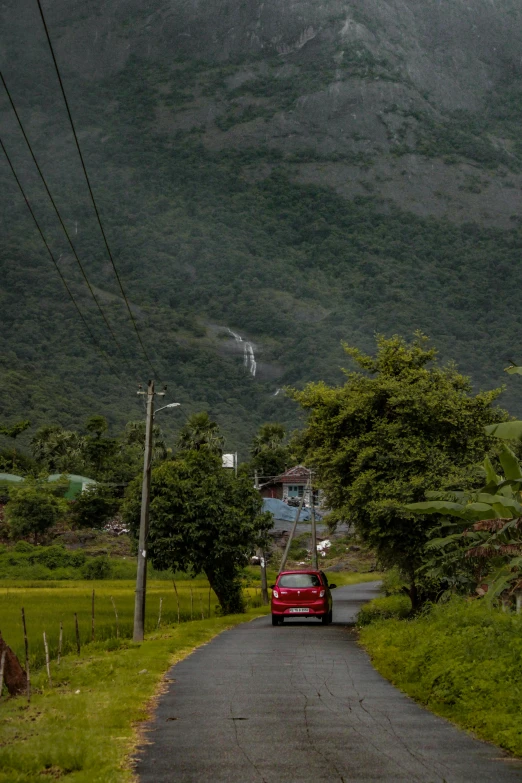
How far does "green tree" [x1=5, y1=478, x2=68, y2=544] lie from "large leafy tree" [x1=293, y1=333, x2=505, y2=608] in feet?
215

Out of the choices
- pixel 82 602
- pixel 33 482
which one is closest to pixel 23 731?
pixel 82 602

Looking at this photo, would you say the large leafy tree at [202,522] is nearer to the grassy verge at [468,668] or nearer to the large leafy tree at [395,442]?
the large leafy tree at [395,442]

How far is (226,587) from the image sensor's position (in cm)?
4481

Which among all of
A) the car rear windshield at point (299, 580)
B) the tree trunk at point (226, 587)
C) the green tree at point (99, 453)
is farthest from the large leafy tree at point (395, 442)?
the green tree at point (99, 453)

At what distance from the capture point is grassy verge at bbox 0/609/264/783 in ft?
33.0

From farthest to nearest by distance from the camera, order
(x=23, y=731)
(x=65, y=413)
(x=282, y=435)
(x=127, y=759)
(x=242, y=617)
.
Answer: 1. (x=65, y=413)
2. (x=282, y=435)
3. (x=242, y=617)
4. (x=23, y=731)
5. (x=127, y=759)

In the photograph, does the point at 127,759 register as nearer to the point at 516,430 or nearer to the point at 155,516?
the point at 516,430

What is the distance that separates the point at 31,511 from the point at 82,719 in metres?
85.3

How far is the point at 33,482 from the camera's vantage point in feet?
329

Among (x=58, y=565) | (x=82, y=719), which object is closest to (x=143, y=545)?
(x=82, y=719)

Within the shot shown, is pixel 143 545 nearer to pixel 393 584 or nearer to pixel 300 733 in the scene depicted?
pixel 300 733

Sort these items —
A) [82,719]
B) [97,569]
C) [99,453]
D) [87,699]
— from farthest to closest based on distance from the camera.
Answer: [99,453], [97,569], [87,699], [82,719]

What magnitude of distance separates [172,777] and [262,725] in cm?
315

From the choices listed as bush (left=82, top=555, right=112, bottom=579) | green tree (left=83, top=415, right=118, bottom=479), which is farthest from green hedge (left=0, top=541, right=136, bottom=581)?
green tree (left=83, top=415, right=118, bottom=479)
